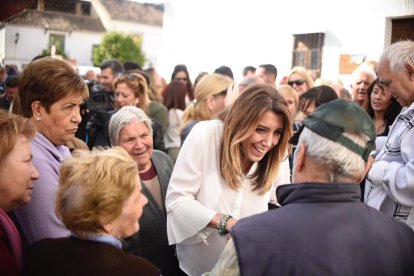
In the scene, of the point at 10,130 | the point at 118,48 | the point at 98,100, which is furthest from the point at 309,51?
the point at 118,48

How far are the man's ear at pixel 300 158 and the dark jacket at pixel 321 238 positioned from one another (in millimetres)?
98

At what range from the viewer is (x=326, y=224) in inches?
59.5

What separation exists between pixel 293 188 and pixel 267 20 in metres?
8.73

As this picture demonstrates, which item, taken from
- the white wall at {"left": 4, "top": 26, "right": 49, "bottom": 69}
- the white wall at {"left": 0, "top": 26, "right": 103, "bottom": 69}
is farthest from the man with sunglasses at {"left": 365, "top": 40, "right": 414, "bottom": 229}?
the white wall at {"left": 4, "top": 26, "right": 49, "bottom": 69}

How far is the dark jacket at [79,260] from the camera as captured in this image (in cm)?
154

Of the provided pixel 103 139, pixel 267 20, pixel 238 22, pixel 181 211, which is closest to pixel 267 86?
pixel 181 211

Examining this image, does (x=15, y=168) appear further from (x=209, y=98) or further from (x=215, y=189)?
(x=209, y=98)

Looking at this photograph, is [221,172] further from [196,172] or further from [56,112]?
[56,112]

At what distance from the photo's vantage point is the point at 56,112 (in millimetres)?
2301

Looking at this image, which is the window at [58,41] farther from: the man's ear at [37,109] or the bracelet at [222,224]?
the bracelet at [222,224]

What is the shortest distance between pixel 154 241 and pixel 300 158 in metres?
1.48

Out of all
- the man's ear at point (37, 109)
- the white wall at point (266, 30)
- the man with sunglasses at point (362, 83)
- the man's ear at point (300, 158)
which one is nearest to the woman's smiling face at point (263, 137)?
the man's ear at point (300, 158)

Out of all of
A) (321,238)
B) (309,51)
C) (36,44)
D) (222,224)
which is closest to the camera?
(321,238)

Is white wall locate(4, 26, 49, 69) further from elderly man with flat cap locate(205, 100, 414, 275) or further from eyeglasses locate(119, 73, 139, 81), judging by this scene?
elderly man with flat cap locate(205, 100, 414, 275)
